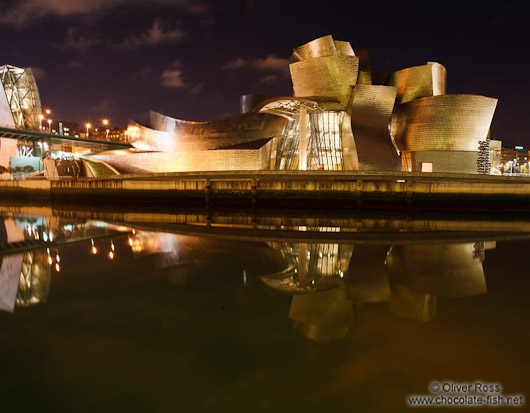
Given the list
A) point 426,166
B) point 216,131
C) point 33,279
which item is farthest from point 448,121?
point 33,279

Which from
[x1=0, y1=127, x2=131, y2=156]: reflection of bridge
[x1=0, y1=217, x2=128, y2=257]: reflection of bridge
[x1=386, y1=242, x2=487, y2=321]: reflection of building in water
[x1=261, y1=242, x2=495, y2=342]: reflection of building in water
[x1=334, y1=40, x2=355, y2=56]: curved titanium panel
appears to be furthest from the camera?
[x1=0, y1=127, x2=131, y2=156]: reflection of bridge

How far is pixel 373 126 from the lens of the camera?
2280 cm

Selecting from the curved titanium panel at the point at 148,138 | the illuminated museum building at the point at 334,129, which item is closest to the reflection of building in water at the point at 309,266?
the illuminated museum building at the point at 334,129

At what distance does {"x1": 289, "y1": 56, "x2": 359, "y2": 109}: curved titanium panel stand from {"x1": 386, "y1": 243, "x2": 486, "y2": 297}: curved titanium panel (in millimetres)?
14975

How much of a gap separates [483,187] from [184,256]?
1416 centimetres

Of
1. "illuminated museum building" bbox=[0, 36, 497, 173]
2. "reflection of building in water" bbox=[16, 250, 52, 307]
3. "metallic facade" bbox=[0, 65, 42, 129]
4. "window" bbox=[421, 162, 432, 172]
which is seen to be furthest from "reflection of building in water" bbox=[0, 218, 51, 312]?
"metallic facade" bbox=[0, 65, 42, 129]

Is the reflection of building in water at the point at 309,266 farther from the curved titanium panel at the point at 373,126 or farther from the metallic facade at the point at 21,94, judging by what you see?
the metallic facade at the point at 21,94

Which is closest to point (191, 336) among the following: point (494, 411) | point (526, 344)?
point (494, 411)

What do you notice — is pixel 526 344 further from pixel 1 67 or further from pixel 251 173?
pixel 1 67

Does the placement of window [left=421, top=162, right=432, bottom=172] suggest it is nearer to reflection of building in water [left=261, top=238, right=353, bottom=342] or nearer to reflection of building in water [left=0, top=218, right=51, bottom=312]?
reflection of building in water [left=261, top=238, right=353, bottom=342]

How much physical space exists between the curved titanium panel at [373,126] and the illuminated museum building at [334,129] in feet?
0.20

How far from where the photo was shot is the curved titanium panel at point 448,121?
23.5 meters

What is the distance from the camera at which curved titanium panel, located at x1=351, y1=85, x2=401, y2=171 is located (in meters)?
21.1

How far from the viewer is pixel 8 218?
15000mm
